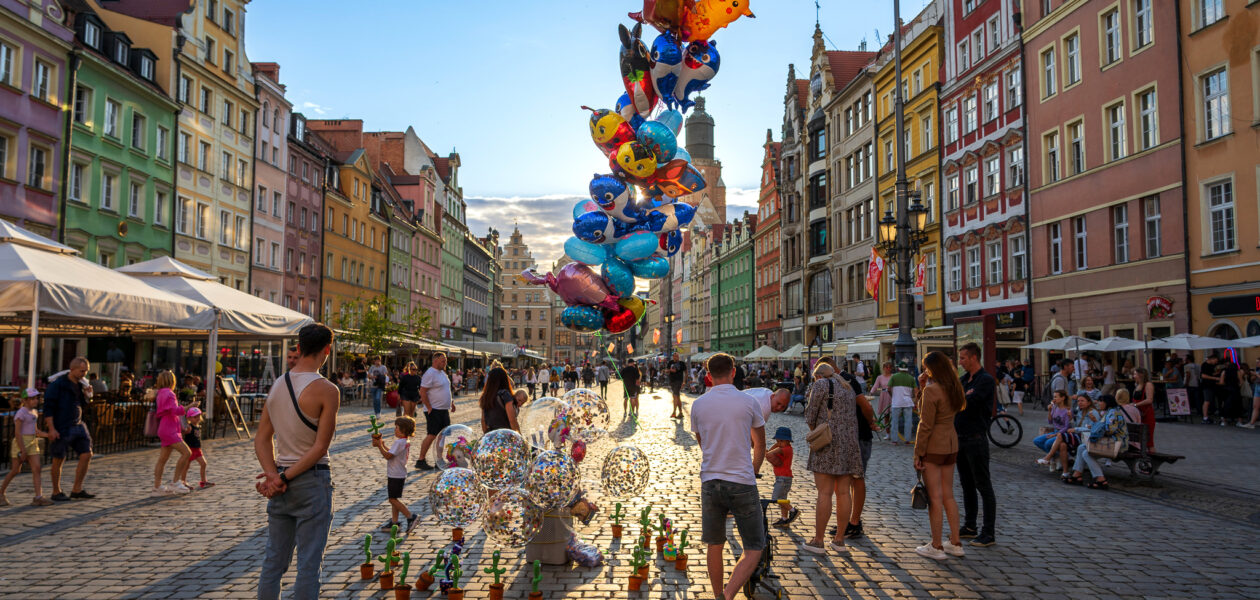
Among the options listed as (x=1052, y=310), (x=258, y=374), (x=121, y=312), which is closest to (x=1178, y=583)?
(x=121, y=312)

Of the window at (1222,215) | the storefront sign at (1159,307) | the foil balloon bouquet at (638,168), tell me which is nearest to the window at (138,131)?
the foil balloon bouquet at (638,168)

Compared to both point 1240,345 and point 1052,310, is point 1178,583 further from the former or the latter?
point 1052,310

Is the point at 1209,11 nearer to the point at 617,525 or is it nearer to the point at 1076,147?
the point at 1076,147

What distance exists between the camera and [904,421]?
17391mm

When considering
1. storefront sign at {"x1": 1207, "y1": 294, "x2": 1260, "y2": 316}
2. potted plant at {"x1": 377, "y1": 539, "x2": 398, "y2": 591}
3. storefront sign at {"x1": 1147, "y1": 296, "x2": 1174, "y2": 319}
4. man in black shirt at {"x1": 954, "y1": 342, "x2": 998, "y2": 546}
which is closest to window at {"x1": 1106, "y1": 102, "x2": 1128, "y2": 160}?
storefront sign at {"x1": 1147, "y1": 296, "x2": 1174, "y2": 319}

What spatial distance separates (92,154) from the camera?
28266 mm

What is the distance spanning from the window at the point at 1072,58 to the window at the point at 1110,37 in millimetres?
1273

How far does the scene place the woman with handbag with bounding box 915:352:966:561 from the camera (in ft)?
23.7

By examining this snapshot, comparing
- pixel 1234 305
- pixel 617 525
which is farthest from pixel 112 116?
pixel 1234 305

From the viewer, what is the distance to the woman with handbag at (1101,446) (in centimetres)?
1170

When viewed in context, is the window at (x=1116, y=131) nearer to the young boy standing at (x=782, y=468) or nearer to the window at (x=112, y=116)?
the young boy standing at (x=782, y=468)

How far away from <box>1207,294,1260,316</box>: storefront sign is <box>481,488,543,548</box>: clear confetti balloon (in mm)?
21016

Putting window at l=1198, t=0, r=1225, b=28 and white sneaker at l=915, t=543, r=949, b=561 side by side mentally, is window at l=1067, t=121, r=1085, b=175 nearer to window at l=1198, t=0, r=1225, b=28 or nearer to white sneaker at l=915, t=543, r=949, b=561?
window at l=1198, t=0, r=1225, b=28

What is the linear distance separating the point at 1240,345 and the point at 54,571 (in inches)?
898
